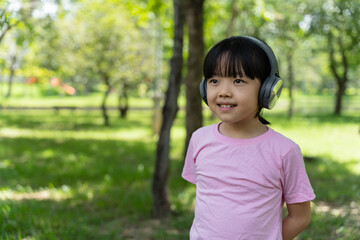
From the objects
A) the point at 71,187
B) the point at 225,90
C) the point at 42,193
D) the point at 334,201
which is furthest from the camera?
the point at 71,187

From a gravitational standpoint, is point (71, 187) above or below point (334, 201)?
below

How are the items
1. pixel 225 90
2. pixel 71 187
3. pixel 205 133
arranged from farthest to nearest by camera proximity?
1. pixel 71 187
2. pixel 205 133
3. pixel 225 90

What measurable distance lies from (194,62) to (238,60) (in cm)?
560

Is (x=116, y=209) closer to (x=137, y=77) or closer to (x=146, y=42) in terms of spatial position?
(x=137, y=77)

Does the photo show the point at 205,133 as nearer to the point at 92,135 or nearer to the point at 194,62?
the point at 194,62

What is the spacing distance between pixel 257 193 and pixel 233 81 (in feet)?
1.70

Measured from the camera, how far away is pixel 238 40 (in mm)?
1906

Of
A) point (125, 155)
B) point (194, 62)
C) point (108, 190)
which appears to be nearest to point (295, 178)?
point (108, 190)

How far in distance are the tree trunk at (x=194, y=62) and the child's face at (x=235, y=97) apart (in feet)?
18.0

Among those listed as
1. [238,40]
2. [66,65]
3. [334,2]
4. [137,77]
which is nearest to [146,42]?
[137,77]

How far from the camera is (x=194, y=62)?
740 centimetres

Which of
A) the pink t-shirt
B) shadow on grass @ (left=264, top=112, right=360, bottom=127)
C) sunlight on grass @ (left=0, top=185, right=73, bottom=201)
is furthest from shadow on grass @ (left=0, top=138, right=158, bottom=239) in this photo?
shadow on grass @ (left=264, top=112, right=360, bottom=127)

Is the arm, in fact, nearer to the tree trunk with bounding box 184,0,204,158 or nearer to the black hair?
the black hair

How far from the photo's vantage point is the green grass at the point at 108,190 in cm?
459
